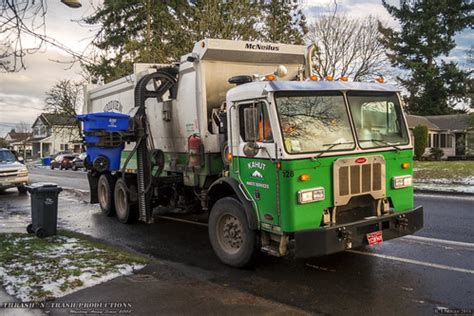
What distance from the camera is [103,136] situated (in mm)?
8688

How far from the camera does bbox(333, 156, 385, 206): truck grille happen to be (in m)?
5.34

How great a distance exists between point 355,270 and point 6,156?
51.6 ft

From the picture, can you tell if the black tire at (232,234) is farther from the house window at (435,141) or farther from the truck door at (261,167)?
the house window at (435,141)

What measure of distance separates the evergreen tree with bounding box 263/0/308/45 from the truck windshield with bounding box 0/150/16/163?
13.1 m

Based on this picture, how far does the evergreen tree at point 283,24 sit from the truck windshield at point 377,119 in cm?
1562

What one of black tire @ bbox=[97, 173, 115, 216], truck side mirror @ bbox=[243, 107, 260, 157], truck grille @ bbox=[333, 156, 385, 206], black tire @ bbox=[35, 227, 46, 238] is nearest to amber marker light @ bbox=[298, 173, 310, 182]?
truck grille @ bbox=[333, 156, 385, 206]

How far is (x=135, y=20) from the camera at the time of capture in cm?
1697

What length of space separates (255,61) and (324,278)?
13.6 ft

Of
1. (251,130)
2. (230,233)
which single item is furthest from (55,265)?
(251,130)

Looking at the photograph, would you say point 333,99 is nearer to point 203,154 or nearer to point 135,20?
point 203,154

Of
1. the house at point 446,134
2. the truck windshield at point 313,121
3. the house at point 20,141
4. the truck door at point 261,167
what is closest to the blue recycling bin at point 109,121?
the truck door at point 261,167

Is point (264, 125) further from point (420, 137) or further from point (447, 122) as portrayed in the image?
point (447, 122)

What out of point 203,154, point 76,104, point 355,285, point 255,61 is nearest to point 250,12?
point 255,61

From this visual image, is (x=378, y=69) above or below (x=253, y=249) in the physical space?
above
